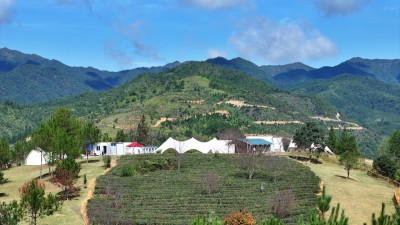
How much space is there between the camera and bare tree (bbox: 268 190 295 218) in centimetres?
4425

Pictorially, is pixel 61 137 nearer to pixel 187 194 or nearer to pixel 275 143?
pixel 187 194

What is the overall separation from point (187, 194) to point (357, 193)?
2017 centimetres

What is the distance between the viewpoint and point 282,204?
44.3 m

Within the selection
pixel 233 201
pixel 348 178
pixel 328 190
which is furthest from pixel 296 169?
pixel 233 201

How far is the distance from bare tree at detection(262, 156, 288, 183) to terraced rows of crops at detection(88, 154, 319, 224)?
507 mm

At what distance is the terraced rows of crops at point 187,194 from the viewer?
1811 inches

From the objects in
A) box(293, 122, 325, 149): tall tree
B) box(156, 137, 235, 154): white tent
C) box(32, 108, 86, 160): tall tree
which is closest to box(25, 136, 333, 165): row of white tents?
box(156, 137, 235, 154): white tent

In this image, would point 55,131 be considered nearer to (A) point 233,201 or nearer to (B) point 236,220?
(A) point 233,201

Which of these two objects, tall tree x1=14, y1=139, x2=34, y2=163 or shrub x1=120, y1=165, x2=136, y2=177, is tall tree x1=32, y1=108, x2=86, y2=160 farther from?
tall tree x1=14, y1=139, x2=34, y2=163

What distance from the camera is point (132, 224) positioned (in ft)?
143

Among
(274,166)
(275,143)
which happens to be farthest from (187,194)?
(275,143)

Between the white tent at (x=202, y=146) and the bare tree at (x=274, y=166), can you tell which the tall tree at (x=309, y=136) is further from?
the bare tree at (x=274, y=166)

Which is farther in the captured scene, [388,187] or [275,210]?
[388,187]

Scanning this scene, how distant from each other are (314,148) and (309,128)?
16.8 ft
